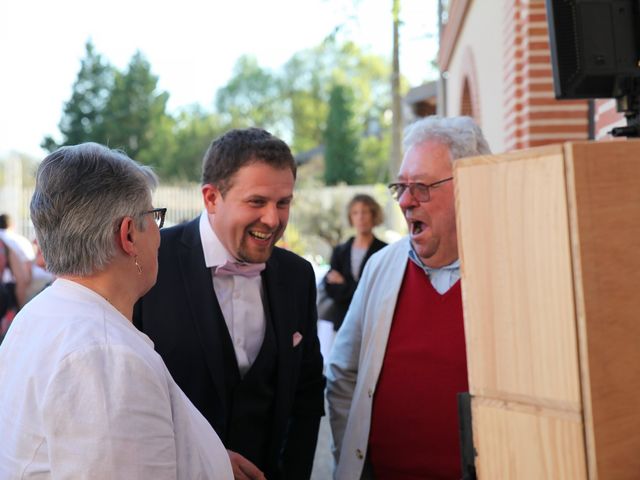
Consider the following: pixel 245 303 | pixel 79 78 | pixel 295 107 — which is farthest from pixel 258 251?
pixel 295 107

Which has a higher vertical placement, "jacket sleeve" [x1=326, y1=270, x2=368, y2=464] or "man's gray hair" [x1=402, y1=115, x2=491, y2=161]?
"man's gray hair" [x1=402, y1=115, x2=491, y2=161]

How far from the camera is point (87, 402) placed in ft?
5.57

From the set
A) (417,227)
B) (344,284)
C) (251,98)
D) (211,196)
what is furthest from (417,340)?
(251,98)

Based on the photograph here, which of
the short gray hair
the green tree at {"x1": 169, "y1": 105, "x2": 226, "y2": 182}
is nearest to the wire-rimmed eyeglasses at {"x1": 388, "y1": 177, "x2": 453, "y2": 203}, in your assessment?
→ the short gray hair

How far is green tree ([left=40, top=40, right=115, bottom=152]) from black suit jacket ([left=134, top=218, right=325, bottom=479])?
166ft

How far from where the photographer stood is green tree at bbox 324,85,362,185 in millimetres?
57062

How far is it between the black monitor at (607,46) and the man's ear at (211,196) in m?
1.50

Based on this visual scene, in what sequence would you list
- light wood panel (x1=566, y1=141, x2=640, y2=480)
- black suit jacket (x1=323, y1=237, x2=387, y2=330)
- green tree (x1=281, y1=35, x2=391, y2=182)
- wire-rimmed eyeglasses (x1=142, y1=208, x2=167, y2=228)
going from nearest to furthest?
light wood panel (x1=566, y1=141, x2=640, y2=480)
wire-rimmed eyeglasses (x1=142, y1=208, x2=167, y2=228)
black suit jacket (x1=323, y1=237, x2=387, y2=330)
green tree (x1=281, y1=35, x2=391, y2=182)

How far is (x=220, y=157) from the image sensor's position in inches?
116

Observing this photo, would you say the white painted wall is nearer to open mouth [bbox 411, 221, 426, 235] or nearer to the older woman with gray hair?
open mouth [bbox 411, 221, 426, 235]

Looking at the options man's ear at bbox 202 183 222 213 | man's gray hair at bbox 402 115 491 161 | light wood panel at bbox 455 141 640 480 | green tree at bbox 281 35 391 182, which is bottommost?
light wood panel at bbox 455 141 640 480

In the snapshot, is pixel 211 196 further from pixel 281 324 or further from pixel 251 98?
pixel 251 98

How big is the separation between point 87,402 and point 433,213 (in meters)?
1.63

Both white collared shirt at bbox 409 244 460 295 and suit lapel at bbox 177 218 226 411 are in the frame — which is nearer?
suit lapel at bbox 177 218 226 411
